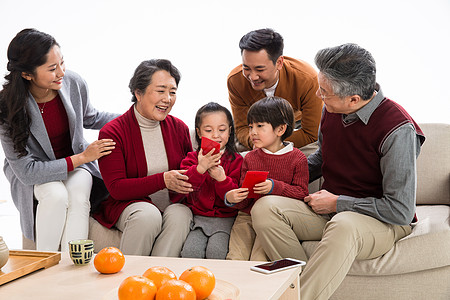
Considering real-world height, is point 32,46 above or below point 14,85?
above

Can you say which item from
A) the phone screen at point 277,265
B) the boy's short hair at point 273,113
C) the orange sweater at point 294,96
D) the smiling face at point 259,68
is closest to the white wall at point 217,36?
the orange sweater at point 294,96

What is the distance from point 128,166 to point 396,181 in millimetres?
1272

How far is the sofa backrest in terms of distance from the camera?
8.20 ft

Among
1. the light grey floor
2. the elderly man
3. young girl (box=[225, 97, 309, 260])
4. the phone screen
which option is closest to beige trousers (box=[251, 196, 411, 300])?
the elderly man

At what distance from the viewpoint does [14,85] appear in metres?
2.44

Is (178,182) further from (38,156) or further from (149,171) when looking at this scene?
(38,156)

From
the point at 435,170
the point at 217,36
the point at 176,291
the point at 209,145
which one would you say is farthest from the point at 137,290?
the point at 217,36

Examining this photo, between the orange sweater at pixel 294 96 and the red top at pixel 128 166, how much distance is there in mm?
422

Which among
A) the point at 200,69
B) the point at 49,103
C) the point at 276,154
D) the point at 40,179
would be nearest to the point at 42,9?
the point at 200,69

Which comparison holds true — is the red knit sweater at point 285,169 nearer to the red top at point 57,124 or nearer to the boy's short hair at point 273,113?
the boy's short hair at point 273,113

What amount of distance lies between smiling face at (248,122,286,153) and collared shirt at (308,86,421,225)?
0.52 metres

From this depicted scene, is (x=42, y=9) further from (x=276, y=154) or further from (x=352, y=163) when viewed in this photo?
(x=352, y=163)

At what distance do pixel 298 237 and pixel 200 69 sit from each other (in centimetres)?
248

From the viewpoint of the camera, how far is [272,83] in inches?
109
